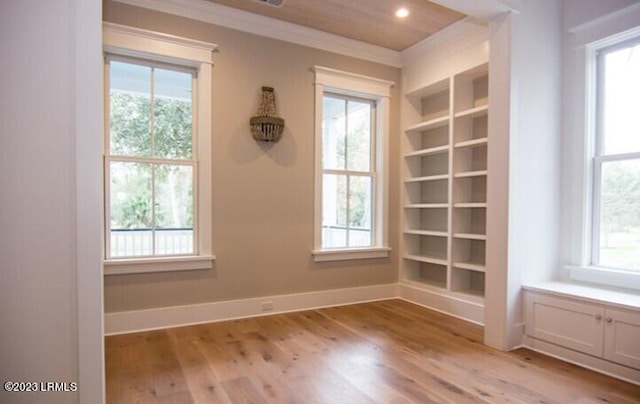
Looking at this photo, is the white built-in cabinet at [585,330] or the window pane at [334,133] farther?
the window pane at [334,133]

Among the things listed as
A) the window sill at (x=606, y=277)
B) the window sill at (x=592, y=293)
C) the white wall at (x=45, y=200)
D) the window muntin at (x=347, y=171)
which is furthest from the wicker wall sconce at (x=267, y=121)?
the window sill at (x=606, y=277)

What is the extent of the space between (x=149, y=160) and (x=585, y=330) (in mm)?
3779

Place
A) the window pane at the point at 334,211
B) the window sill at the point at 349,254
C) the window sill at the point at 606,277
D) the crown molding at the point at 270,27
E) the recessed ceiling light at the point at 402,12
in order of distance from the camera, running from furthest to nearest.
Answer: the window pane at the point at 334,211 → the window sill at the point at 349,254 → the recessed ceiling light at the point at 402,12 → the crown molding at the point at 270,27 → the window sill at the point at 606,277

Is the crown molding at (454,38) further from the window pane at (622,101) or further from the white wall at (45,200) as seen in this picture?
the white wall at (45,200)

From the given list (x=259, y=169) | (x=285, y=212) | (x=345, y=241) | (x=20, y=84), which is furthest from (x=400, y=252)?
(x=20, y=84)

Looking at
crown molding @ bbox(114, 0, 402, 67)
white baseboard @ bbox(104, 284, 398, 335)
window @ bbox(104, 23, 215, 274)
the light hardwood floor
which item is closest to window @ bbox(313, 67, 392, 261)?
crown molding @ bbox(114, 0, 402, 67)

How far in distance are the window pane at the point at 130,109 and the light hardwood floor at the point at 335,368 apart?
5.49 feet

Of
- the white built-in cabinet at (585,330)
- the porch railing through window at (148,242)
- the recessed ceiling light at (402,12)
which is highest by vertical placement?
the recessed ceiling light at (402,12)

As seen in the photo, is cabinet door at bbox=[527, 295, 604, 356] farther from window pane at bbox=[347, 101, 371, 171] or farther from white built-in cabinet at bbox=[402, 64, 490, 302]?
window pane at bbox=[347, 101, 371, 171]

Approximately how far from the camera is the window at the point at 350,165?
4004 mm

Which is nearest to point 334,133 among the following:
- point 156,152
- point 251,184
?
point 251,184

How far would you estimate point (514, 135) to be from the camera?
9.31 feet

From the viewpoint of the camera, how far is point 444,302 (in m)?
3.87

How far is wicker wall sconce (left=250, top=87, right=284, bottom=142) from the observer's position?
3.52 m
